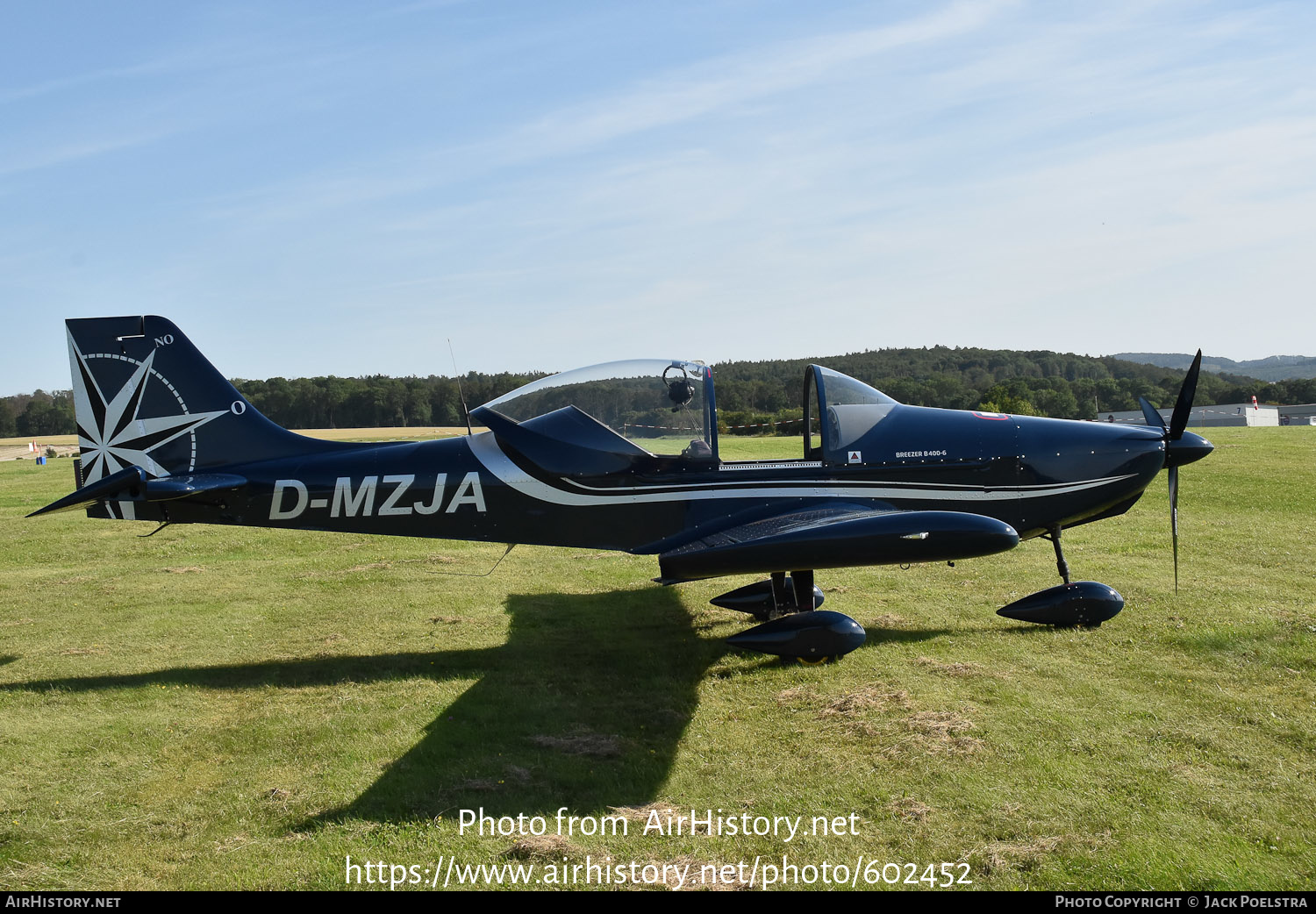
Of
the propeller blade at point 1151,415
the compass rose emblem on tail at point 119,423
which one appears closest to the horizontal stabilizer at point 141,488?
the compass rose emblem on tail at point 119,423

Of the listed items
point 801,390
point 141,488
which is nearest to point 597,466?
point 801,390

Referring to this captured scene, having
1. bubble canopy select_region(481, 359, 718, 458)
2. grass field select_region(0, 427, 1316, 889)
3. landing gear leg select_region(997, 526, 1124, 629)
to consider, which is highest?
bubble canopy select_region(481, 359, 718, 458)

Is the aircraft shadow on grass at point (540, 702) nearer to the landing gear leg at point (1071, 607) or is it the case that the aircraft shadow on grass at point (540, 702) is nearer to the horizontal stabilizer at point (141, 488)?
the landing gear leg at point (1071, 607)

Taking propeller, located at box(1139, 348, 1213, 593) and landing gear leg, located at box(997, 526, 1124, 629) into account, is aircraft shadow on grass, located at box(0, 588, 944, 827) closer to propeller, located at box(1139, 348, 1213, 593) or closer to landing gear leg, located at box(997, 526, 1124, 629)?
landing gear leg, located at box(997, 526, 1124, 629)

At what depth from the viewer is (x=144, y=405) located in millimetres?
7578

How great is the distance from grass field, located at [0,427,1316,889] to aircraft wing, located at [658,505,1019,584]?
1063 millimetres

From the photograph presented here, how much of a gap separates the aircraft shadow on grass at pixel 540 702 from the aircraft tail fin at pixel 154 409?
6.26 ft

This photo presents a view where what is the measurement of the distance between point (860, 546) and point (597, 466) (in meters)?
2.70

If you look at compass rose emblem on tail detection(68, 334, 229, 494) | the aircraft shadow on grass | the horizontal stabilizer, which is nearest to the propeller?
the aircraft shadow on grass

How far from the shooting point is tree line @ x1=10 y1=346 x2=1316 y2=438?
8.87 meters

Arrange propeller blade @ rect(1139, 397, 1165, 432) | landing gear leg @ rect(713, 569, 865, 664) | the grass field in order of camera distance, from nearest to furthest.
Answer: the grass field, landing gear leg @ rect(713, 569, 865, 664), propeller blade @ rect(1139, 397, 1165, 432)

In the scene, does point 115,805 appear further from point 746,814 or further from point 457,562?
point 457,562

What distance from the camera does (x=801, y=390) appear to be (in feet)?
26.3

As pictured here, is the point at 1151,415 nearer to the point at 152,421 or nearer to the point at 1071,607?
the point at 1071,607
